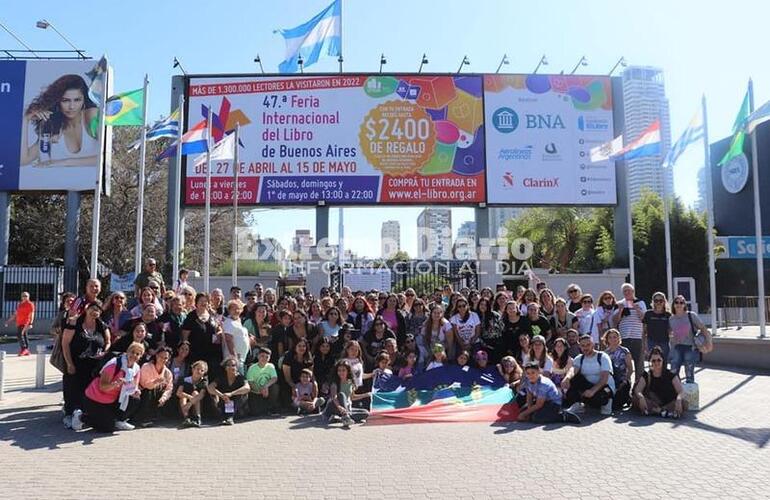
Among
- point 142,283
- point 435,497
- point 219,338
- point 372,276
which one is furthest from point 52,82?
point 435,497

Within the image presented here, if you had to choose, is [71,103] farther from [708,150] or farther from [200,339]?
[708,150]

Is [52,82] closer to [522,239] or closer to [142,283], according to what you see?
[142,283]

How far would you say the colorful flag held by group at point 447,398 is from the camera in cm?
827

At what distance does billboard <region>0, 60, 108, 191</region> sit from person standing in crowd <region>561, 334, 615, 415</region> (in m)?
19.2

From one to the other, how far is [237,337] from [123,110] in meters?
7.26

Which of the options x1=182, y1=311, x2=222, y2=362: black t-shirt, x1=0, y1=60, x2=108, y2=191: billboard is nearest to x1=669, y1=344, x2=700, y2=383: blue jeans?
x1=182, y1=311, x2=222, y2=362: black t-shirt

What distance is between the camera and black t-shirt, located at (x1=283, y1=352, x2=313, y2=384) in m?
8.89

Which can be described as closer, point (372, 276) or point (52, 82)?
point (372, 276)

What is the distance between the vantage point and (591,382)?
8.38 m

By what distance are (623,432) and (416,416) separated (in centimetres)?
274

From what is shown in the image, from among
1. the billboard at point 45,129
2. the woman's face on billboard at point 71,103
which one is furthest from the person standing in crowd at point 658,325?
the woman's face on billboard at point 71,103

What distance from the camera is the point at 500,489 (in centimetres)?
520

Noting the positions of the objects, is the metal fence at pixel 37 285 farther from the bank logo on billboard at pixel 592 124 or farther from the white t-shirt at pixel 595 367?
the bank logo on billboard at pixel 592 124

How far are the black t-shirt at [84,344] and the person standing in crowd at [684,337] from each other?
893 centimetres
